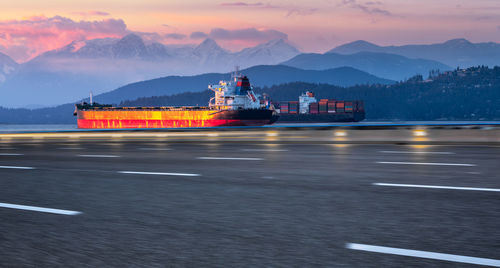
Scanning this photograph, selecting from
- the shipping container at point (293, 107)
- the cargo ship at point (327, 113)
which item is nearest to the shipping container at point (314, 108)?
the cargo ship at point (327, 113)

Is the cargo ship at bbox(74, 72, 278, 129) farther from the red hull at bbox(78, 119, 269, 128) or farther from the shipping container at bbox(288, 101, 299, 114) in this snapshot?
the shipping container at bbox(288, 101, 299, 114)

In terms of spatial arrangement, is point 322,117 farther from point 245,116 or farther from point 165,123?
point 165,123

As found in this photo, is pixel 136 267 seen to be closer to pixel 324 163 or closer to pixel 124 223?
pixel 124 223

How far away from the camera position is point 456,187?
24.1ft

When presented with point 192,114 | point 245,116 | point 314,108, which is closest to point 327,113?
point 314,108

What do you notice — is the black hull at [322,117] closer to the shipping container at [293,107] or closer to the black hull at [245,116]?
the shipping container at [293,107]

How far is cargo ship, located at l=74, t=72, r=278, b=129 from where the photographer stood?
91438 mm

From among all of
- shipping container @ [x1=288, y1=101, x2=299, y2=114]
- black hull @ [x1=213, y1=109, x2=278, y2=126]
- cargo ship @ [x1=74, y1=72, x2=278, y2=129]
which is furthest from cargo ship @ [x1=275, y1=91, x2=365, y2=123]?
black hull @ [x1=213, y1=109, x2=278, y2=126]

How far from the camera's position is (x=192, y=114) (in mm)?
91875

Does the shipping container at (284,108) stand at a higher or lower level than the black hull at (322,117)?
higher

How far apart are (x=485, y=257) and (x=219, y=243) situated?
2104 mm

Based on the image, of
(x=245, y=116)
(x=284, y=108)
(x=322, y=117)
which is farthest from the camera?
(x=284, y=108)

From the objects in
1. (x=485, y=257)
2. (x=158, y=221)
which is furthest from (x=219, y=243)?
(x=485, y=257)

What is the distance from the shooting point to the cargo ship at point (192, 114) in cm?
9144
